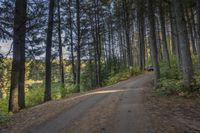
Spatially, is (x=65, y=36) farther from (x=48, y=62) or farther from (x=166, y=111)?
(x=166, y=111)

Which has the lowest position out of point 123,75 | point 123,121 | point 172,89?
point 123,121

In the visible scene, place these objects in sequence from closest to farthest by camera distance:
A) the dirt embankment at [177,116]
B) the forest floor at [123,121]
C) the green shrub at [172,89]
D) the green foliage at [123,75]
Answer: the dirt embankment at [177,116]
the forest floor at [123,121]
the green shrub at [172,89]
the green foliage at [123,75]

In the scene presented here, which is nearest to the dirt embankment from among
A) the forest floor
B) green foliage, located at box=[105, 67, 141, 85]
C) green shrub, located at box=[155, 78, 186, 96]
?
the forest floor

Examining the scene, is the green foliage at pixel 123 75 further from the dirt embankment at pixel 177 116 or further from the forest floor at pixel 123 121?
the forest floor at pixel 123 121

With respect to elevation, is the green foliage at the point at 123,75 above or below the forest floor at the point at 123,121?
above

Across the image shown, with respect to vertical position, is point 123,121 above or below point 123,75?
below

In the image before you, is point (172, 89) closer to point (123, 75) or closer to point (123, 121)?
point (123, 121)

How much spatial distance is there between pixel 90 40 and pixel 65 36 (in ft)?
22.2

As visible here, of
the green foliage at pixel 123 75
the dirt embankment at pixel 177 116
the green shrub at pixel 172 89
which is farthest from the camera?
the green foliage at pixel 123 75

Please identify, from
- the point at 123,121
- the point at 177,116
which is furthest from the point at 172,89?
the point at 123,121

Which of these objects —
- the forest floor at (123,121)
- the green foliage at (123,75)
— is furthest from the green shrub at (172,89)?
the green foliage at (123,75)

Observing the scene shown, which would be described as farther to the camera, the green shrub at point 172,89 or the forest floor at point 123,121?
the green shrub at point 172,89

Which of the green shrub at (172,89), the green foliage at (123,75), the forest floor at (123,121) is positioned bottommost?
the forest floor at (123,121)

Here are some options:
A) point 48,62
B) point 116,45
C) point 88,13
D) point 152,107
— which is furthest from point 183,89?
point 116,45
